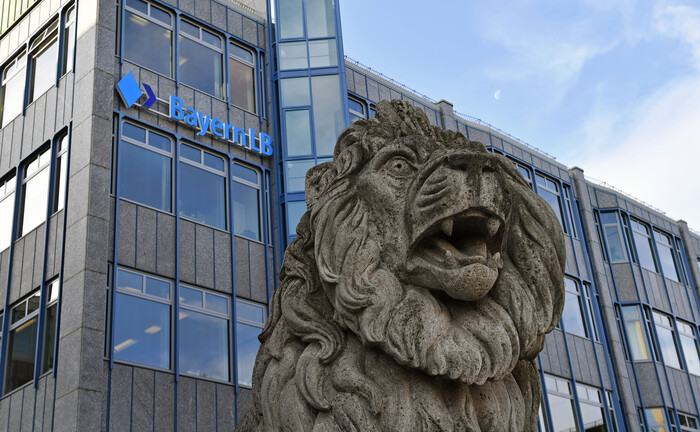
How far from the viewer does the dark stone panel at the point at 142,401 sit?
1577cm

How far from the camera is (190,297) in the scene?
17.8m

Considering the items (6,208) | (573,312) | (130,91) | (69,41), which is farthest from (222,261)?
(573,312)

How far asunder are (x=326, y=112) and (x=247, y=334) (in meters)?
5.63

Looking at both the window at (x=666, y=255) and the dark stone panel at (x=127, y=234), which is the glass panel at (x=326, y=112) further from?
the window at (x=666, y=255)

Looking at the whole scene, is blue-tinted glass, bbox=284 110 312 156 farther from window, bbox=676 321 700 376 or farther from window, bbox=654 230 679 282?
window, bbox=676 321 700 376

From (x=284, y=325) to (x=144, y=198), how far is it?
13255 mm

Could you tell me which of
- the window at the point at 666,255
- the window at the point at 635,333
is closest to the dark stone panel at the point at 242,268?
the window at the point at 635,333

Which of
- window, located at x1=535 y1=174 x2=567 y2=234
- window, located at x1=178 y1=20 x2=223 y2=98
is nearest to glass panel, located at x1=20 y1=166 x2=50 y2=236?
window, located at x1=178 y1=20 x2=223 y2=98

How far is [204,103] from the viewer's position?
2011cm

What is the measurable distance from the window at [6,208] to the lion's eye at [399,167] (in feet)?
49.6

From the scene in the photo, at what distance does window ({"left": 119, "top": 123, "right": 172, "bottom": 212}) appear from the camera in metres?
17.9

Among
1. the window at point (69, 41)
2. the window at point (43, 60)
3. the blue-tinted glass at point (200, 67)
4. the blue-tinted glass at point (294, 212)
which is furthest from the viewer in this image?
the blue-tinted glass at point (200, 67)

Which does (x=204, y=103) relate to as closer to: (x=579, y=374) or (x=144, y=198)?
(x=144, y=198)

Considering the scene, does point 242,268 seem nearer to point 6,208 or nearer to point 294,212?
point 294,212
